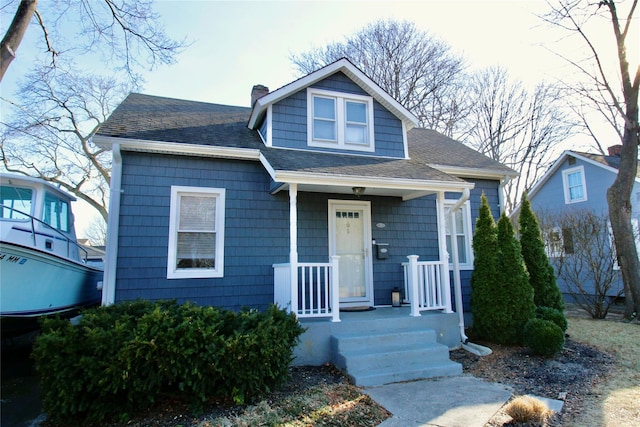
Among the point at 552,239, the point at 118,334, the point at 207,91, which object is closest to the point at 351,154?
the point at 118,334

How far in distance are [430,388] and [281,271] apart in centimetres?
293

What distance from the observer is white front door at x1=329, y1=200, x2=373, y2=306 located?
753cm

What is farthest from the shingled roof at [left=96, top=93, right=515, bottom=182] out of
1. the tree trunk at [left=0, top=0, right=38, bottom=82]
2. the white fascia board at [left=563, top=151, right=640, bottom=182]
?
the white fascia board at [left=563, top=151, right=640, bottom=182]

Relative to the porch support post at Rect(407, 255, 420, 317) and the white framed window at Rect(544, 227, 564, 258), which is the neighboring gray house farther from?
the porch support post at Rect(407, 255, 420, 317)

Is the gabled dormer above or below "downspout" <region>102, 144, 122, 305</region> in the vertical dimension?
above

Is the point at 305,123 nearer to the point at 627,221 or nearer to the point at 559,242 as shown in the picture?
the point at 627,221

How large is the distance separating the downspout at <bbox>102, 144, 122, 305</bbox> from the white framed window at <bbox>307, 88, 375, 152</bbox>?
3.49m

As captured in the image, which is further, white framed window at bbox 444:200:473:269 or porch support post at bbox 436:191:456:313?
white framed window at bbox 444:200:473:269

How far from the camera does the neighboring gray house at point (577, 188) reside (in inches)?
510

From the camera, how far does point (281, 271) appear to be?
6398 mm

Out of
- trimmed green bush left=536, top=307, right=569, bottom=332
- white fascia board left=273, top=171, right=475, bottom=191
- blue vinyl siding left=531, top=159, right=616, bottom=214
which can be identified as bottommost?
trimmed green bush left=536, top=307, right=569, bottom=332

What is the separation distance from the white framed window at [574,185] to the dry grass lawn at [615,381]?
804 centimetres

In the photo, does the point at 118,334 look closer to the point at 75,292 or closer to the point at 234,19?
the point at 75,292

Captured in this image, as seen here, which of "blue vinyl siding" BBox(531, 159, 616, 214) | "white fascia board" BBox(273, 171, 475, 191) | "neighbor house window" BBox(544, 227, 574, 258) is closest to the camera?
"white fascia board" BBox(273, 171, 475, 191)
